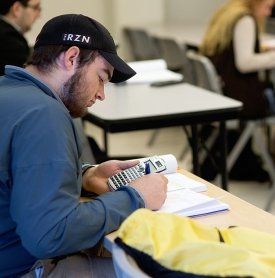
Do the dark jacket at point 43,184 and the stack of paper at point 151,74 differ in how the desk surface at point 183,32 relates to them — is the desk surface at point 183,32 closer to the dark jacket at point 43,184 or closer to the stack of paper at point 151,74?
the stack of paper at point 151,74

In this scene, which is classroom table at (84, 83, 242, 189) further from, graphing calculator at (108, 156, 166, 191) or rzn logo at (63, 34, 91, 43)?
rzn logo at (63, 34, 91, 43)

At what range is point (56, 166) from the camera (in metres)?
1.42

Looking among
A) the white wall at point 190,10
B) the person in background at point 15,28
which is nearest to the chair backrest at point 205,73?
the person in background at point 15,28

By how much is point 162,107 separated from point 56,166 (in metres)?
1.54

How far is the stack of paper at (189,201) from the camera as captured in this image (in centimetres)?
164

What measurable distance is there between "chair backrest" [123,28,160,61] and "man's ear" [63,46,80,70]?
11.8 ft

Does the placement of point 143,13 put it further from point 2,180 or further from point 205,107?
point 2,180

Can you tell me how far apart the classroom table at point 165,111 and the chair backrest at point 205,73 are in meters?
0.40

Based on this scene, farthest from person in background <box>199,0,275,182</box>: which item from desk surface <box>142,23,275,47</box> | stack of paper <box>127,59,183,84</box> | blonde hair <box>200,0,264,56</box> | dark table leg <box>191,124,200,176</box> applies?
desk surface <box>142,23,275,47</box>

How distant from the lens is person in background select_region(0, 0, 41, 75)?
327cm

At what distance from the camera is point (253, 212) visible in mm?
1644

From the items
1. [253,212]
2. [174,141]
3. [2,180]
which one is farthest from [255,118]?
[2,180]

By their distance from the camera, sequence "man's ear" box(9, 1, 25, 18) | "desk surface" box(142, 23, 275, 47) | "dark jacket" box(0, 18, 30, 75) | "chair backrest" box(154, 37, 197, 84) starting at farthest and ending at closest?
"desk surface" box(142, 23, 275, 47) < "chair backrest" box(154, 37, 197, 84) < "man's ear" box(9, 1, 25, 18) < "dark jacket" box(0, 18, 30, 75)

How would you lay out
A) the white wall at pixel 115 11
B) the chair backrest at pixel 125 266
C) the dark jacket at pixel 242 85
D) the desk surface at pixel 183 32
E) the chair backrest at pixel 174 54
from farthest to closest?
the white wall at pixel 115 11 → the desk surface at pixel 183 32 → the chair backrest at pixel 174 54 → the dark jacket at pixel 242 85 → the chair backrest at pixel 125 266
